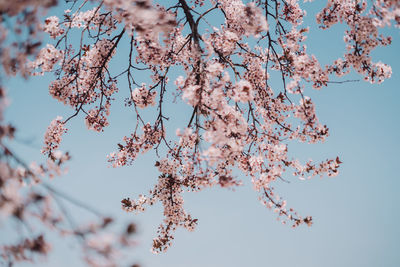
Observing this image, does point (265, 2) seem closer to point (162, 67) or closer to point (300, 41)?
point (300, 41)

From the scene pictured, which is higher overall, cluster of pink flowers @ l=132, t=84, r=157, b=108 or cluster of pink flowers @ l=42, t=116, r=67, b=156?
cluster of pink flowers @ l=132, t=84, r=157, b=108

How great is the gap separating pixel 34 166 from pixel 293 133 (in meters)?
4.60

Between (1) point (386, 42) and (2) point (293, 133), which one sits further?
(2) point (293, 133)

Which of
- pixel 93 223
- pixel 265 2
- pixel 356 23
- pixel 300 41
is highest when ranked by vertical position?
pixel 265 2

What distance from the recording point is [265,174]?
542 cm

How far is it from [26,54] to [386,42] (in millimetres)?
5370

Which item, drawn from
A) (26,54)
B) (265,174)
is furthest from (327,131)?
(26,54)

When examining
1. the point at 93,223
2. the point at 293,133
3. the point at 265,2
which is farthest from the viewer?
the point at 265,2

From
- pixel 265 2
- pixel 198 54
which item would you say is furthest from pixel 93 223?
pixel 265 2

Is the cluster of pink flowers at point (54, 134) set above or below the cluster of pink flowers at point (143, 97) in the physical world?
below

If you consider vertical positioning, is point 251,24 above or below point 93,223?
above

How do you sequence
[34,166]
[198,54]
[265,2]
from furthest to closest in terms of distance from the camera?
1. [265,2]
2. [198,54]
3. [34,166]

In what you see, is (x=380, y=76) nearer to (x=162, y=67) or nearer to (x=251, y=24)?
(x=251, y=24)

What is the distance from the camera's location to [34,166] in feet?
11.3
